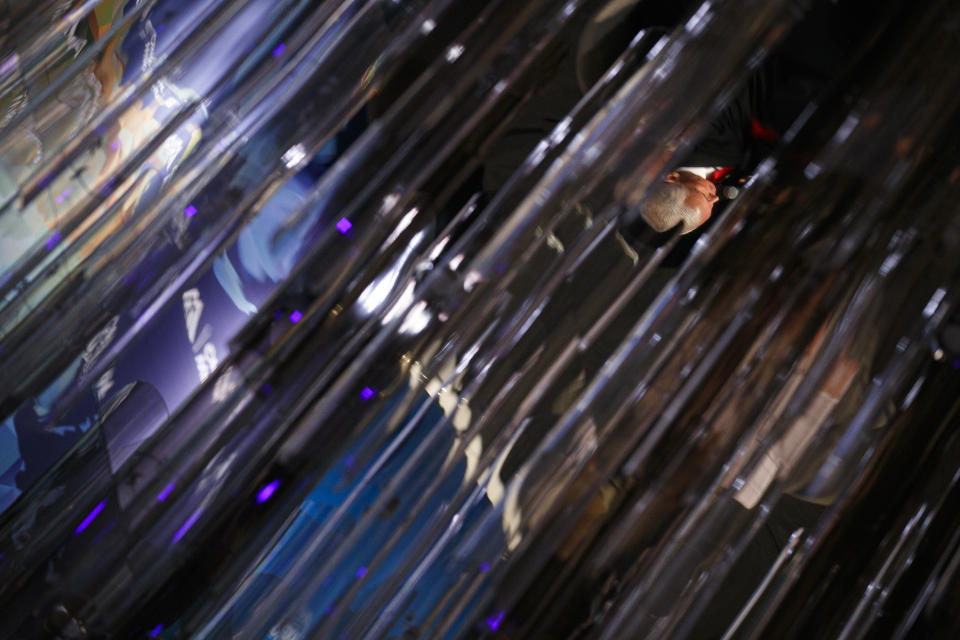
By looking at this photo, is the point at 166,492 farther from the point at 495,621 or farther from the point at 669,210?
the point at 669,210

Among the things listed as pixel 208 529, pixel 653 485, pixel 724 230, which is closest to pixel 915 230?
pixel 724 230

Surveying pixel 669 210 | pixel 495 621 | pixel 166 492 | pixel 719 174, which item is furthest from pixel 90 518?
pixel 719 174

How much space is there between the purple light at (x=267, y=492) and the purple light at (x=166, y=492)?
6 cm

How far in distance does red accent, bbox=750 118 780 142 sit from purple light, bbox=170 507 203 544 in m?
0.64

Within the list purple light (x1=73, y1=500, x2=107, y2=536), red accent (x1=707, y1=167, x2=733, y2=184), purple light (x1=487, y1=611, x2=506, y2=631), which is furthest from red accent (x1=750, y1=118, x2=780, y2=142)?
purple light (x1=73, y1=500, x2=107, y2=536)

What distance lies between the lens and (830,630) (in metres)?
0.46

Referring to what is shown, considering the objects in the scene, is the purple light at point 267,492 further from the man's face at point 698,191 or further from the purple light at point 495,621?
the man's face at point 698,191

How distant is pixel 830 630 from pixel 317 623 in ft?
1.11

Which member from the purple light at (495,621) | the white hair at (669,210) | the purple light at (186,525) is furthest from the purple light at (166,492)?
the white hair at (669,210)

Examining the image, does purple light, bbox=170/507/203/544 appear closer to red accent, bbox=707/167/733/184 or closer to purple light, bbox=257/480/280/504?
purple light, bbox=257/480/280/504

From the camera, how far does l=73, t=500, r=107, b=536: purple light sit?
1.48 feet

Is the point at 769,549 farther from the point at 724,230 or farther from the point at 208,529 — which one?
the point at 208,529

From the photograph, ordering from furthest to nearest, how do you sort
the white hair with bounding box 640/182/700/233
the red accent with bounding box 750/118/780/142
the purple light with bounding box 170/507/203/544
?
the red accent with bounding box 750/118/780/142 < the white hair with bounding box 640/182/700/233 < the purple light with bounding box 170/507/203/544

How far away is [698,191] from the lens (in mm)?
669
